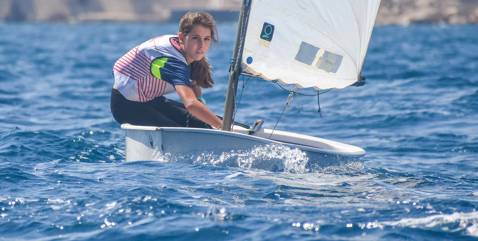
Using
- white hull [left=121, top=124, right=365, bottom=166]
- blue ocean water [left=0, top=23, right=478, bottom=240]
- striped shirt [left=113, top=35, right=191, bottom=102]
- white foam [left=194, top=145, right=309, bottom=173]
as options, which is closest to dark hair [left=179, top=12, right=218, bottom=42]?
striped shirt [left=113, top=35, right=191, bottom=102]

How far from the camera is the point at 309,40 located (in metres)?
9.63

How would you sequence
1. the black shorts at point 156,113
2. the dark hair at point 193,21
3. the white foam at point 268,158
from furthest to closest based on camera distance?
the black shorts at point 156,113 < the dark hair at point 193,21 < the white foam at point 268,158

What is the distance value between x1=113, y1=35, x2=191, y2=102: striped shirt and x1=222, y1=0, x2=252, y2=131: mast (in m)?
0.37

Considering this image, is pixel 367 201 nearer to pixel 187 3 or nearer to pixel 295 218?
pixel 295 218

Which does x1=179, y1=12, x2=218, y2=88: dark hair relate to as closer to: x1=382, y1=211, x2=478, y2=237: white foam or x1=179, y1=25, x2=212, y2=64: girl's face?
x1=179, y1=25, x2=212, y2=64: girl's face

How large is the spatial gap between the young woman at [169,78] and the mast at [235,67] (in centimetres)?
9

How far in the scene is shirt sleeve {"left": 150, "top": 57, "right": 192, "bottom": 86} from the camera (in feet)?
30.6

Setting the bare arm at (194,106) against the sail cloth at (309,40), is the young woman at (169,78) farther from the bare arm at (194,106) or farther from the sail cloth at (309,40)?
the sail cloth at (309,40)

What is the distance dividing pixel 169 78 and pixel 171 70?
71mm

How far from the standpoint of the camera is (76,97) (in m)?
17.3

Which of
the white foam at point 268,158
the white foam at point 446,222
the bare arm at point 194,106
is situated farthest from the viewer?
the bare arm at point 194,106

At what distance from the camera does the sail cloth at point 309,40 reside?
950cm

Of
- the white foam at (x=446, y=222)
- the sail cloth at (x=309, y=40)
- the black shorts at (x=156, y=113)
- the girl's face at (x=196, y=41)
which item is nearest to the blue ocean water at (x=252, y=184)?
the white foam at (x=446, y=222)

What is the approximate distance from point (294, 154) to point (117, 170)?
4.97ft
